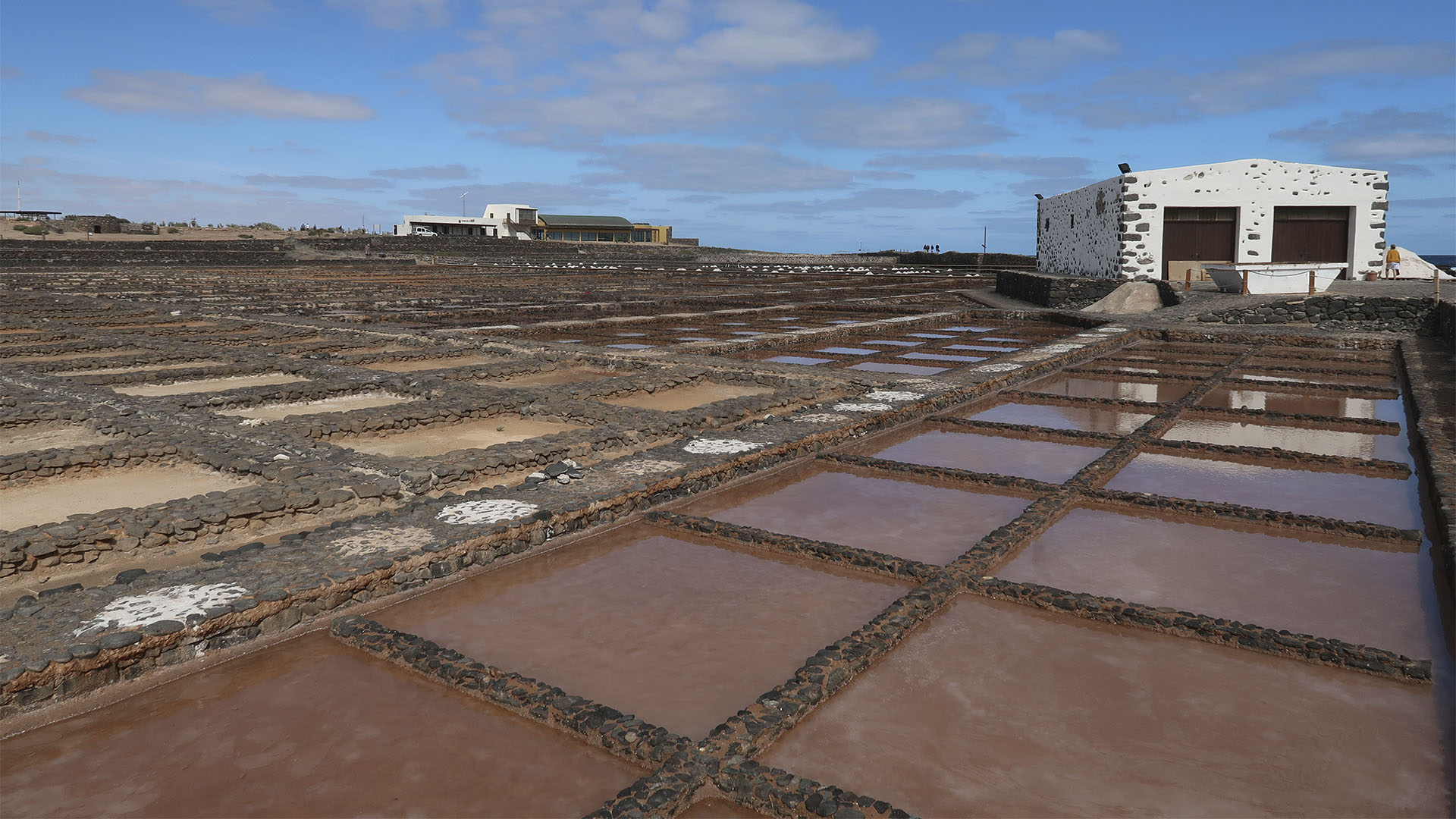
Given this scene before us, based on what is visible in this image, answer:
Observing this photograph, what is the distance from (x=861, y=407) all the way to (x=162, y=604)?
14.8 feet

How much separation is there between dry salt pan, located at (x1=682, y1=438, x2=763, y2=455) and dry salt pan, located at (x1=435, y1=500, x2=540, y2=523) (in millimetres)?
1261

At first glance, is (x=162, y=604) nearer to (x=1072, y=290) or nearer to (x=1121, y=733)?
(x=1121, y=733)

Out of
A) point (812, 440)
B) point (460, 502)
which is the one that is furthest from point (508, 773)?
point (812, 440)

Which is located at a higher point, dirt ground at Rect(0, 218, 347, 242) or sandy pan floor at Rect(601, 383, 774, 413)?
dirt ground at Rect(0, 218, 347, 242)

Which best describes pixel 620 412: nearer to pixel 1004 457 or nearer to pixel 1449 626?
pixel 1004 457

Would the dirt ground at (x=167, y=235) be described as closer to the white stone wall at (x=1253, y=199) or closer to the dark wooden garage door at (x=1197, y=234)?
the white stone wall at (x=1253, y=199)

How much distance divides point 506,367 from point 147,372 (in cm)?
297

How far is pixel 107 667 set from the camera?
8.60 feet

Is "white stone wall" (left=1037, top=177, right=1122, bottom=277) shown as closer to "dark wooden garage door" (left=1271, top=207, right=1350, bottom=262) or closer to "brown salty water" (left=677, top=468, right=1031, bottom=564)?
"dark wooden garage door" (left=1271, top=207, right=1350, bottom=262)

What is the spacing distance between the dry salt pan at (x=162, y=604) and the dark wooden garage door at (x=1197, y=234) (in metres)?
19.7

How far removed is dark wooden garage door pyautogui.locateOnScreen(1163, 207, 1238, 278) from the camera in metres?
18.9

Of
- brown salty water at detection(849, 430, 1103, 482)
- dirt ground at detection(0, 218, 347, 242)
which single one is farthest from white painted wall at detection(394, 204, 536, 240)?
brown salty water at detection(849, 430, 1103, 482)

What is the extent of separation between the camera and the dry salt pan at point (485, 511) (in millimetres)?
3785

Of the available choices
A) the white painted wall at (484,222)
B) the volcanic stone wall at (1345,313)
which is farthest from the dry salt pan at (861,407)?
the white painted wall at (484,222)
